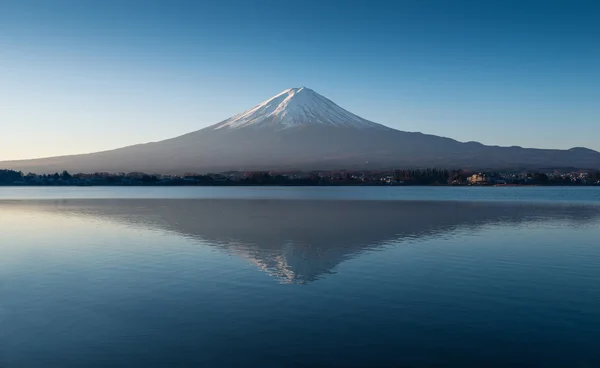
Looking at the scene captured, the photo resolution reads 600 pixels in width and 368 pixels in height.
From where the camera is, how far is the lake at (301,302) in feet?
27.9

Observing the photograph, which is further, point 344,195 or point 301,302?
point 344,195

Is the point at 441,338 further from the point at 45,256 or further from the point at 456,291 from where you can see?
the point at 45,256

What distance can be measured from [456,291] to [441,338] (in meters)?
3.90

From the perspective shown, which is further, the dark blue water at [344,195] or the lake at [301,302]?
the dark blue water at [344,195]

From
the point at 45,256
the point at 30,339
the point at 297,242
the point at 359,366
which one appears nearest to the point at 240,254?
the point at 297,242

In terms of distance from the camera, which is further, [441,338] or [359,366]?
[441,338]

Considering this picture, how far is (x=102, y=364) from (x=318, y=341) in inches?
151

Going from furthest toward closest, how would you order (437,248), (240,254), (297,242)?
1. (297,242)
2. (437,248)
3. (240,254)

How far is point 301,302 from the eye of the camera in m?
11.7

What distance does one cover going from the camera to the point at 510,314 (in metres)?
10.7

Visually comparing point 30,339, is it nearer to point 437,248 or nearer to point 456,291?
point 456,291

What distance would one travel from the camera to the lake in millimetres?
8500

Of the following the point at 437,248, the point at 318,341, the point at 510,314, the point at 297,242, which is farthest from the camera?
the point at 297,242

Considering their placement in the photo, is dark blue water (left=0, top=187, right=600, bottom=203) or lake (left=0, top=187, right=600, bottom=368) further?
dark blue water (left=0, top=187, right=600, bottom=203)
